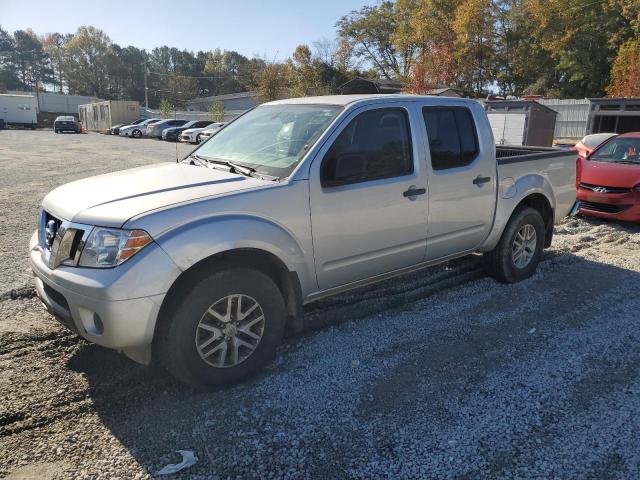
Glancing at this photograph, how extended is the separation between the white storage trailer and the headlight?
55859 mm

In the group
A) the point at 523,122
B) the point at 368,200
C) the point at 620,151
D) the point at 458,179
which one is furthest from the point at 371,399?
the point at 523,122

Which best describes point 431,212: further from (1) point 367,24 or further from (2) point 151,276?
(1) point 367,24

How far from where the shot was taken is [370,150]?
3.89 metres

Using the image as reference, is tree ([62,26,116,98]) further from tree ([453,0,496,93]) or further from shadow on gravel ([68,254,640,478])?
shadow on gravel ([68,254,640,478])

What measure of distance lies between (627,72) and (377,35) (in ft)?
114

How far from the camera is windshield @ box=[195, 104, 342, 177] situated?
3691mm

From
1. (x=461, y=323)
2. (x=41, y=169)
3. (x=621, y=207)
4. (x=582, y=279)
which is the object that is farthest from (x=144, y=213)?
(x=41, y=169)

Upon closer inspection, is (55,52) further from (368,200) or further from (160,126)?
(368,200)

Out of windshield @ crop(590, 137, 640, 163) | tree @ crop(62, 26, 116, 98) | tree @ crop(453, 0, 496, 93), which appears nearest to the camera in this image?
windshield @ crop(590, 137, 640, 163)

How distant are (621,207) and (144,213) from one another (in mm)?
7571

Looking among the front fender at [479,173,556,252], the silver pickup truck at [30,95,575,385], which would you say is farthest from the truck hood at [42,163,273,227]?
the front fender at [479,173,556,252]

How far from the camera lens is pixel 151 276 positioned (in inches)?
111

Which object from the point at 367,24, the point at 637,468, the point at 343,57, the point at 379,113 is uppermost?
the point at 367,24

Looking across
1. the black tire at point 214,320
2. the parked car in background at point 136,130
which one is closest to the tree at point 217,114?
the parked car in background at point 136,130
